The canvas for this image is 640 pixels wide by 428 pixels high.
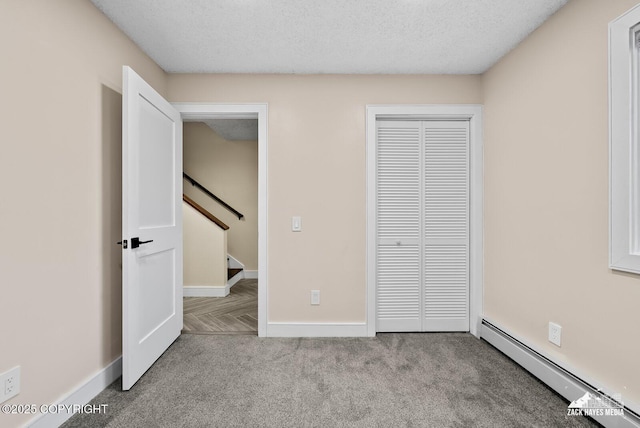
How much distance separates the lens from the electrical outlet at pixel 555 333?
5.64 ft

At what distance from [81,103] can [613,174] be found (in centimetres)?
278

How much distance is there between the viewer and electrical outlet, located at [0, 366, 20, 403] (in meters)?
1.17

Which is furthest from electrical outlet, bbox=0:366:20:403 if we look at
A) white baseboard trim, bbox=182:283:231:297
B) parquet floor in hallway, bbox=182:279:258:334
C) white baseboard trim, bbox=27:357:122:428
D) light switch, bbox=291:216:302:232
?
white baseboard trim, bbox=182:283:231:297

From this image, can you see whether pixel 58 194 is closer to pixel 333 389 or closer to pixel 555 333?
pixel 333 389

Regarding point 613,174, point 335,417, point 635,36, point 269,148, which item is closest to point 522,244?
point 613,174

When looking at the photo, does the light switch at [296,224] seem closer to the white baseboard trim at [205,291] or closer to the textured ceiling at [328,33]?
the textured ceiling at [328,33]

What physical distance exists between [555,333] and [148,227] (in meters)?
2.65

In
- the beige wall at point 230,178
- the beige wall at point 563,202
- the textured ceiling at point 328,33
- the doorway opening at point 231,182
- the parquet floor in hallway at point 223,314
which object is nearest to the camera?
the beige wall at point 563,202

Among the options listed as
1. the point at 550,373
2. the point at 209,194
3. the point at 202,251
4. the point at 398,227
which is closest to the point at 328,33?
the point at 398,227

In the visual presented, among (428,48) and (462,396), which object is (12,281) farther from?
(428,48)

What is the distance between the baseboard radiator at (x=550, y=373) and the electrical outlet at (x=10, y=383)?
268 cm

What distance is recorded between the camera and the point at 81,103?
1587mm

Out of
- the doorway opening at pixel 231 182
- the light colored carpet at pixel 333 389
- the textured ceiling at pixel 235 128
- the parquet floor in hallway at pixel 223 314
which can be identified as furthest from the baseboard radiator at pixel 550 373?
the textured ceiling at pixel 235 128

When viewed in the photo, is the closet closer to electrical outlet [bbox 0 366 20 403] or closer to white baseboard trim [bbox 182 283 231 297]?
white baseboard trim [bbox 182 283 231 297]
